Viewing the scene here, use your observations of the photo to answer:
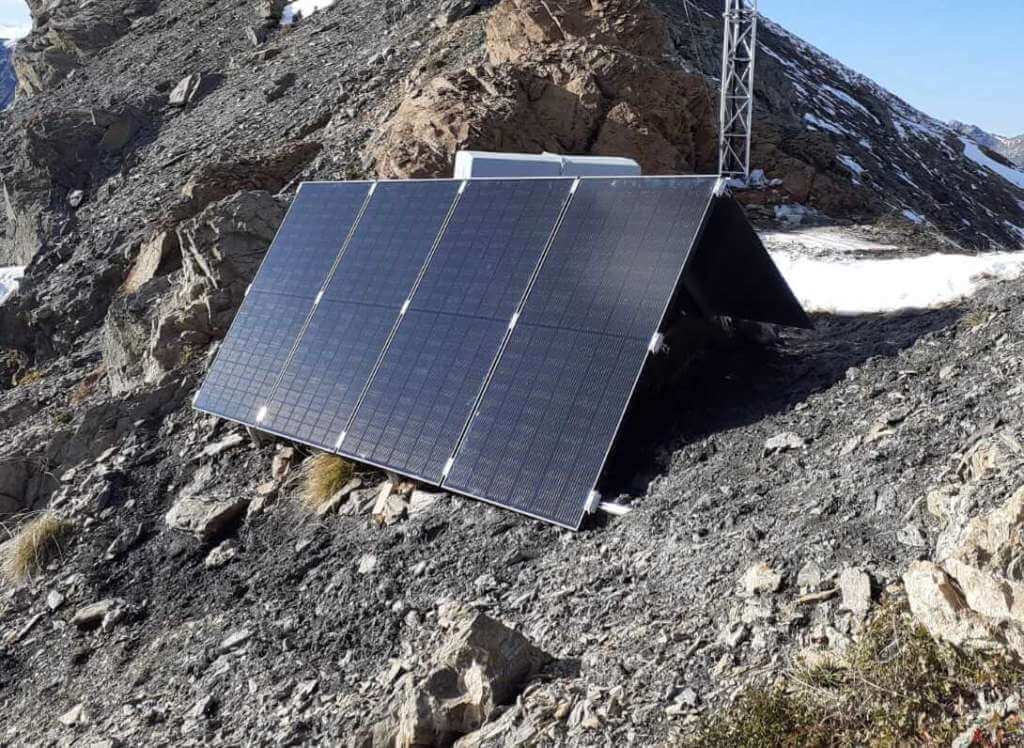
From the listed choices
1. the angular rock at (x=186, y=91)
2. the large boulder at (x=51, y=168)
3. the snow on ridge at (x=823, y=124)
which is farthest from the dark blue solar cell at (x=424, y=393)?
the angular rock at (x=186, y=91)

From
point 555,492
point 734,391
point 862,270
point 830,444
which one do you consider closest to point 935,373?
point 830,444

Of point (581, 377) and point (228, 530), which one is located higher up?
point (581, 377)

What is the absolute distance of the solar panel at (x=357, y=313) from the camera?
9.97m

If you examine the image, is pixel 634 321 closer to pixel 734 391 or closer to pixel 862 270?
pixel 734 391

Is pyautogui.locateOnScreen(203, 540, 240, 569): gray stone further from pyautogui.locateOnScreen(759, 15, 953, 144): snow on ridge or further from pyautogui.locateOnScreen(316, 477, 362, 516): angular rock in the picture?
pyautogui.locateOnScreen(759, 15, 953, 144): snow on ridge

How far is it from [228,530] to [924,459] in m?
7.18

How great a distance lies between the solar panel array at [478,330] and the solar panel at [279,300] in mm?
41

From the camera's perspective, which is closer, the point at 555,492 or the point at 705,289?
the point at 555,492

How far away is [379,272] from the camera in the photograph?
34.9 ft

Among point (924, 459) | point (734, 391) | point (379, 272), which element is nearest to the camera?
point (924, 459)

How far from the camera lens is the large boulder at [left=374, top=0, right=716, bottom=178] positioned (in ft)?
51.1

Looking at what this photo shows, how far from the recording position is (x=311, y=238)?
12.1 metres

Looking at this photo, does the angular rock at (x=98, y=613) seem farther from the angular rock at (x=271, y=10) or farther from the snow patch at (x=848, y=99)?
the snow patch at (x=848, y=99)

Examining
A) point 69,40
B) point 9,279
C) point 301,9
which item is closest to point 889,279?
point 9,279
